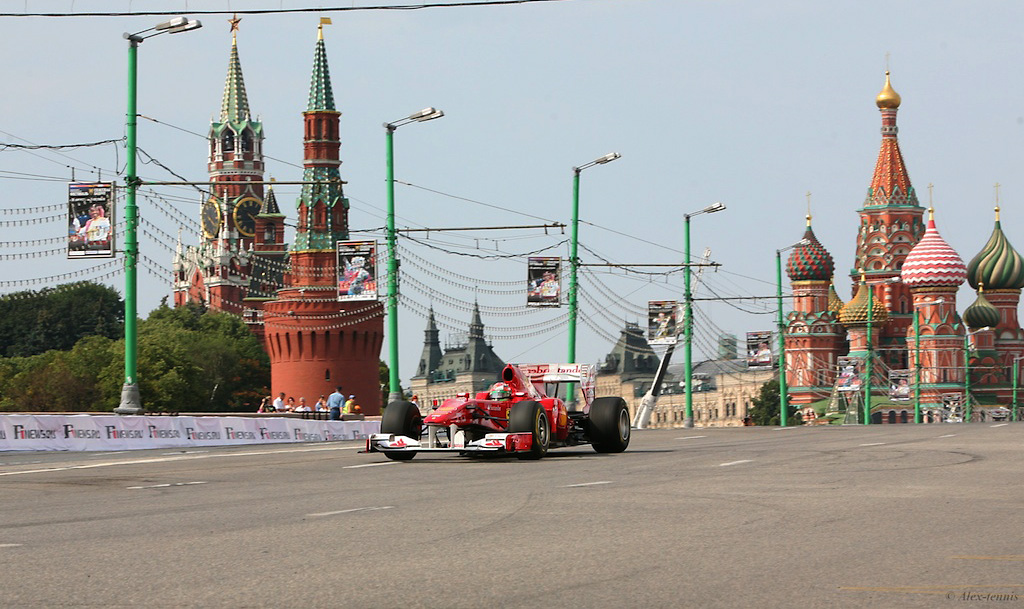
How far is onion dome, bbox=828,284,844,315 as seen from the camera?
170 metres

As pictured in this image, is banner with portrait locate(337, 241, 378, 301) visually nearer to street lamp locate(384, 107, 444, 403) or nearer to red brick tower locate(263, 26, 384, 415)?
street lamp locate(384, 107, 444, 403)

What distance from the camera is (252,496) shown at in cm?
1545

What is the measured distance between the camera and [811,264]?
6624 inches

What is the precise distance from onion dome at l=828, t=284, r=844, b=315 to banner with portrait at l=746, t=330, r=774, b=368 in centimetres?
8338

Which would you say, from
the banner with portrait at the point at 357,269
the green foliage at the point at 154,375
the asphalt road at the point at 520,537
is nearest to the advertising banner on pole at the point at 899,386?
the green foliage at the point at 154,375

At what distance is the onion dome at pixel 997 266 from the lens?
534 ft

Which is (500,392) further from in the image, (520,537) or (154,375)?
(154,375)

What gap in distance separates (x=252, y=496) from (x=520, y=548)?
18.2 feet

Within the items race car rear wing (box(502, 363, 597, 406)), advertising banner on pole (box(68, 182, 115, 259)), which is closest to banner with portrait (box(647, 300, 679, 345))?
advertising banner on pole (box(68, 182, 115, 259))

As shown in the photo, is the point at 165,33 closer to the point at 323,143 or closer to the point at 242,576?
the point at 242,576

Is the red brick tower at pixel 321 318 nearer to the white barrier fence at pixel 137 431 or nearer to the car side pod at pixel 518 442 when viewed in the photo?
the white barrier fence at pixel 137 431

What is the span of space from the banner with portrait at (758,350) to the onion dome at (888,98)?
8687cm

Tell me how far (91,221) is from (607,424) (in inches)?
731

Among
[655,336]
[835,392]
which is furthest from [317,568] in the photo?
[835,392]
